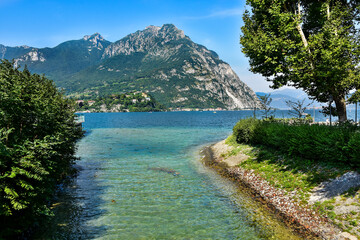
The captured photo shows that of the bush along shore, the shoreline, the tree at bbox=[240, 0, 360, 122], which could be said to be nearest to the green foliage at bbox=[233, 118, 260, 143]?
the bush along shore

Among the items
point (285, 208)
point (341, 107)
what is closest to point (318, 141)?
point (285, 208)

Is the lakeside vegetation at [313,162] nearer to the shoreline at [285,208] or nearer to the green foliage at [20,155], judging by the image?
the shoreline at [285,208]

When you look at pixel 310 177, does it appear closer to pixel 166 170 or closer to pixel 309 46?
pixel 309 46

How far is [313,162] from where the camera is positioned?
1417 centimetres

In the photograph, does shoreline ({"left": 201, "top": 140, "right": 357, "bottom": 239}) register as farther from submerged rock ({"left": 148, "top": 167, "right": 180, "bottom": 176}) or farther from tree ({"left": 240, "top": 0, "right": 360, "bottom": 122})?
tree ({"left": 240, "top": 0, "right": 360, "bottom": 122})

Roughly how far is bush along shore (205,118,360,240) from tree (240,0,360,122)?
3664mm

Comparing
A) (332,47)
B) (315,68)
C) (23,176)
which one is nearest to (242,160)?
(315,68)

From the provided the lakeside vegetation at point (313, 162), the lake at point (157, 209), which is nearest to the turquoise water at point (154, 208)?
the lake at point (157, 209)

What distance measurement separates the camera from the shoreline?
964 cm

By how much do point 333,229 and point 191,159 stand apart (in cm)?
1985

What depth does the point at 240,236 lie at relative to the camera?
9.97 metres

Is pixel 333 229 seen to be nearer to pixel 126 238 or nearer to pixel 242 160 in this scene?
pixel 126 238

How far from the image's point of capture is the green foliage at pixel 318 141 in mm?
11911

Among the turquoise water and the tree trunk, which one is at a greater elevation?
the tree trunk
